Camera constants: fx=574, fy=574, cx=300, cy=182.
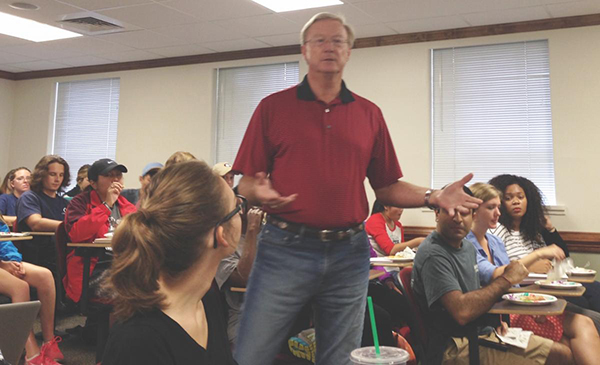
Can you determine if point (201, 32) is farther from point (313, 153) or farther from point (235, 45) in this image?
point (313, 153)

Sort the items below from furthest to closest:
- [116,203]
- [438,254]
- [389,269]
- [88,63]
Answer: [88,63] → [389,269] → [116,203] → [438,254]

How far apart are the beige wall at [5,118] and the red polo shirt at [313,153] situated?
309 inches

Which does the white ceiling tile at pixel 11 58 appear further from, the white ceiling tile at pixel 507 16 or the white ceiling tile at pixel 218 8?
the white ceiling tile at pixel 507 16

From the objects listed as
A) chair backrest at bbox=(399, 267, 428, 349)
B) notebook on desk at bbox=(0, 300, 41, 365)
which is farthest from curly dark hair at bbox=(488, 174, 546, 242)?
notebook on desk at bbox=(0, 300, 41, 365)

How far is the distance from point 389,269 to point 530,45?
2815 millimetres

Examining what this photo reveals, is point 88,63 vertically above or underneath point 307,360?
above

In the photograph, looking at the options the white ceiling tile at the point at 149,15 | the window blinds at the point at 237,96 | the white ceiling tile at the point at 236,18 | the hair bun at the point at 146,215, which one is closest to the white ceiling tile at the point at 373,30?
the white ceiling tile at the point at 236,18

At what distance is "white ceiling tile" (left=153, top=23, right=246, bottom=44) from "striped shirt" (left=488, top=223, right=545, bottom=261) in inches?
137

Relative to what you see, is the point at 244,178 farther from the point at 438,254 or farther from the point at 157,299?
the point at 438,254

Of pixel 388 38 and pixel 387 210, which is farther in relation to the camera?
pixel 388 38

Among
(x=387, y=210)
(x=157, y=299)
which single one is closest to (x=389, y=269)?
(x=387, y=210)

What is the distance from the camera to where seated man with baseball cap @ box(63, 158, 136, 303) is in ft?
12.3

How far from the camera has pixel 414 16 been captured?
18.2ft

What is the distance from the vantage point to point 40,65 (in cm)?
807
